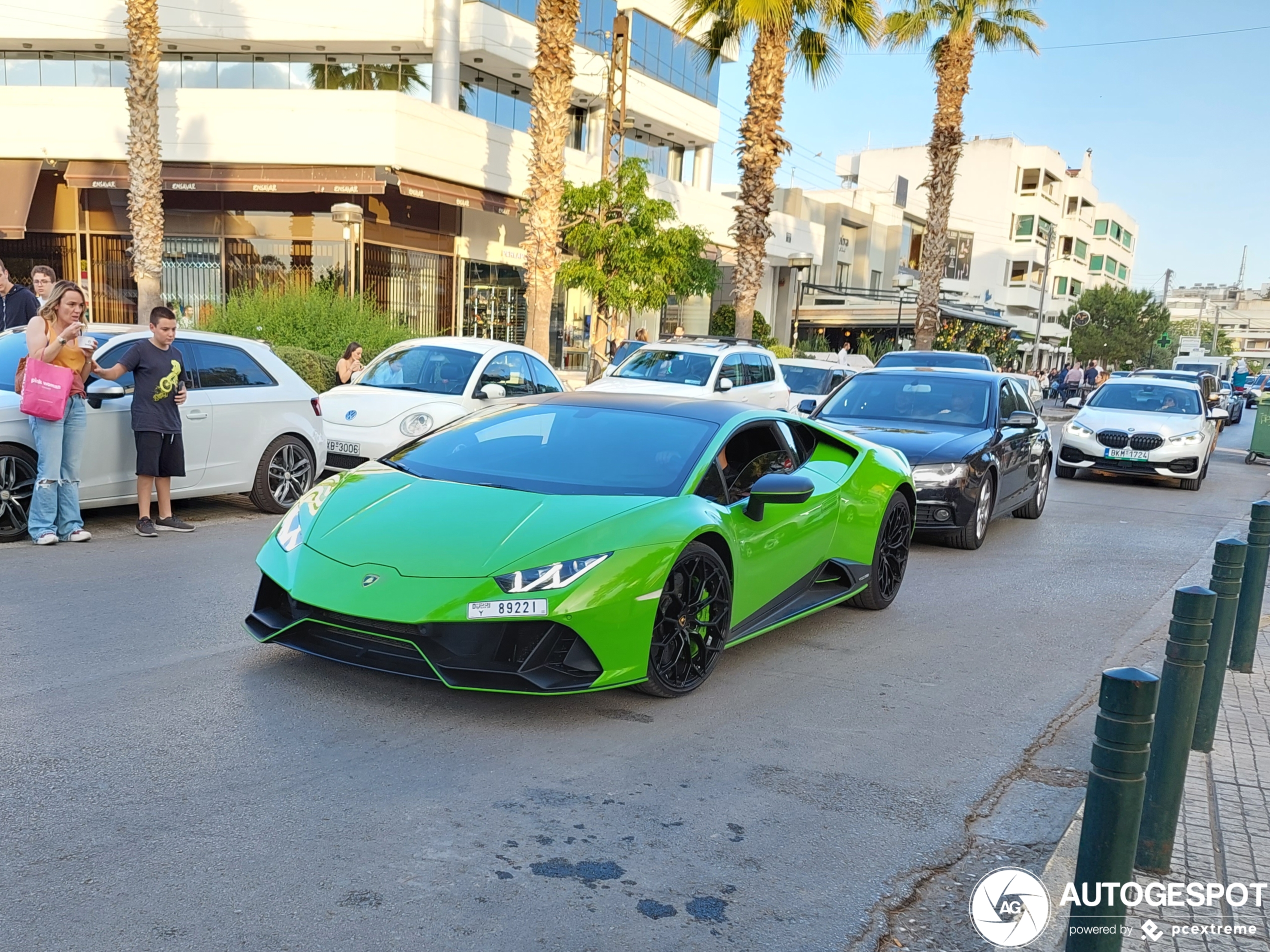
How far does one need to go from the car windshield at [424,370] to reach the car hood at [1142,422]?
9.14 meters

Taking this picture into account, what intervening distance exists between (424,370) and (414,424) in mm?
1064

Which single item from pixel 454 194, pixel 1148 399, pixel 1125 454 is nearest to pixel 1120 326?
Answer: pixel 454 194

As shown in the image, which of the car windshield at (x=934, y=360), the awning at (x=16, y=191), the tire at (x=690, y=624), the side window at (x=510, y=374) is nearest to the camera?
the tire at (x=690, y=624)

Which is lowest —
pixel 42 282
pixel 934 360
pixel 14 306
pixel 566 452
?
pixel 566 452

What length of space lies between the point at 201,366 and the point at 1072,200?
89.1 metres

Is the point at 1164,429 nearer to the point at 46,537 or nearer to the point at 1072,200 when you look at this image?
the point at 46,537

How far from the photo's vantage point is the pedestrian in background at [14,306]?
33.0 ft

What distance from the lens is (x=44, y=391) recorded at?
7.57 metres

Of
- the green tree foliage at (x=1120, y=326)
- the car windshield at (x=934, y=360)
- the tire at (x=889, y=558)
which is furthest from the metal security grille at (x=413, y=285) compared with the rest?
the green tree foliage at (x=1120, y=326)

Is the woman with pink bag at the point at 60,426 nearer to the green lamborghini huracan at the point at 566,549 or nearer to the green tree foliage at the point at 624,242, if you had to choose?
the green lamborghini huracan at the point at 566,549

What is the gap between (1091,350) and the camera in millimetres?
73125

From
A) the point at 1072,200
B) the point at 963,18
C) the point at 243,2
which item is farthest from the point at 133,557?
the point at 1072,200

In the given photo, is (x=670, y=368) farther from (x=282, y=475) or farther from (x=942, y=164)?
(x=942, y=164)

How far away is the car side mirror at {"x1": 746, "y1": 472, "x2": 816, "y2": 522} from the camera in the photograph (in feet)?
17.9
